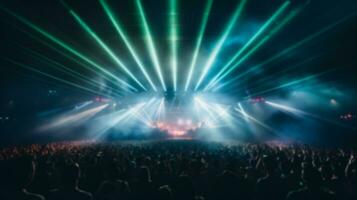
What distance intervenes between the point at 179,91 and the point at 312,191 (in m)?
27.4

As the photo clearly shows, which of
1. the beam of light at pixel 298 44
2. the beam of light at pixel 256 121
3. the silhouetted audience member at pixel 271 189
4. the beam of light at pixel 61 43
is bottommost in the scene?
the silhouetted audience member at pixel 271 189

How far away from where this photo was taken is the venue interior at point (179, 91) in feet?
17.9

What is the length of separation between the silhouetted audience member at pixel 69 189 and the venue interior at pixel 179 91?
18mm

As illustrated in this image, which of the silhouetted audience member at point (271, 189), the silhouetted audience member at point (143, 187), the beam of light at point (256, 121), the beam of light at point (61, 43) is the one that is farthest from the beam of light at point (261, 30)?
the beam of light at point (256, 121)

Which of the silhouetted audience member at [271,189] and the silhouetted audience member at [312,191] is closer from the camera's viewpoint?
the silhouetted audience member at [312,191]

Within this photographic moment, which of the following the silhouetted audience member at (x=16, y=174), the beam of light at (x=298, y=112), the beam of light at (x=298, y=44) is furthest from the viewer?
the beam of light at (x=298, y=112)

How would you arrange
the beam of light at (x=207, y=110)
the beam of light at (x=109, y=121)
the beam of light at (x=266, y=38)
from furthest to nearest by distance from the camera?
the beam of light at (x=207, y=110) → the beam of light at (x=109, y=121) → the beam of light at (x=266, y=38)

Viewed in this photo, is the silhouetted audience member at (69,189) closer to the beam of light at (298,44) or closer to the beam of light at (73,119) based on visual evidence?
the beam of light at (298,44)

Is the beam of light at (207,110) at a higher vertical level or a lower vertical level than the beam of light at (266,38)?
higher

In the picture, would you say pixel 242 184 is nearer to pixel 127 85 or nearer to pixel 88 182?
pixel 88 182

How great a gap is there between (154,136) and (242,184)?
35.4 meters

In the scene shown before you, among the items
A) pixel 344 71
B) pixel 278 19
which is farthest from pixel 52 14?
pixel 344 71

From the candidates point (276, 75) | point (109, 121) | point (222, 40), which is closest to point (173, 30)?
point (222, 40)

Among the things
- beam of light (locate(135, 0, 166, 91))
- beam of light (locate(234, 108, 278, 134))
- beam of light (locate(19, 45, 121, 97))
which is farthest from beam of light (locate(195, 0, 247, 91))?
beam of light (locate(234, 108, 278, 134))
